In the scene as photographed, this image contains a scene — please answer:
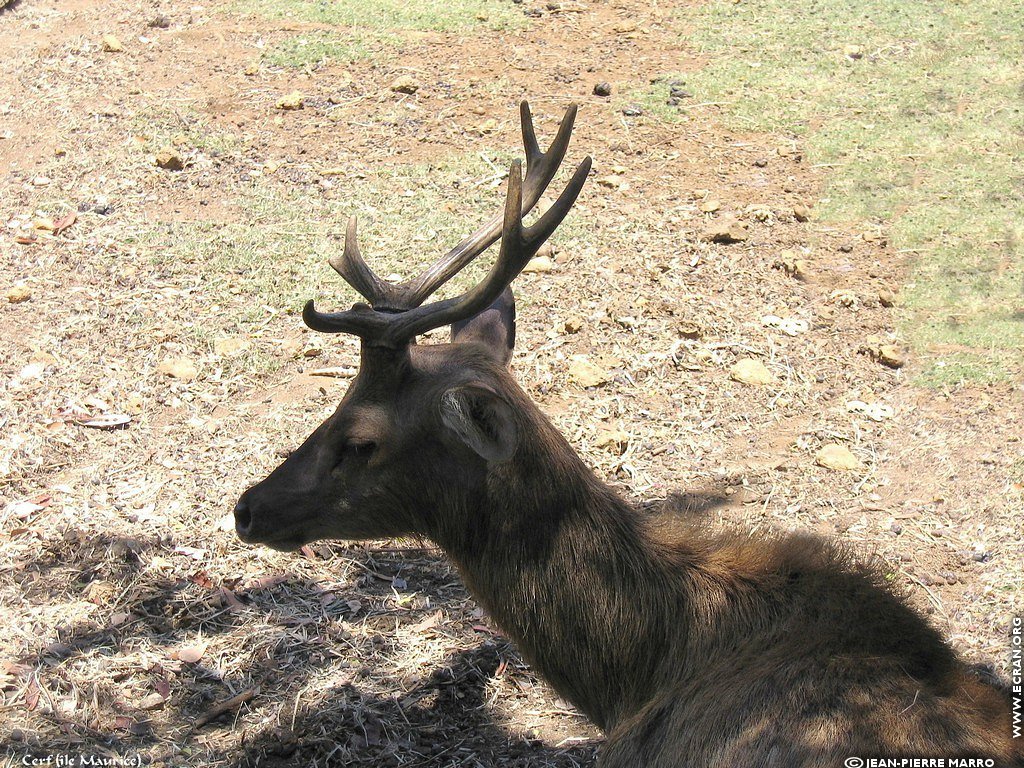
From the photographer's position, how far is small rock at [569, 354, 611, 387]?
232 inches

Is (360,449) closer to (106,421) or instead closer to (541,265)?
(106,421)

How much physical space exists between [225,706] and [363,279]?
177cm

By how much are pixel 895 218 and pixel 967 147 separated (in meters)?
1.26

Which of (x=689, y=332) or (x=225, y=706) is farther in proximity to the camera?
(x=689, y=332)

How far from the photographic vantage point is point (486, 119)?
8.38 meters

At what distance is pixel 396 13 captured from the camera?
9820 millimetres

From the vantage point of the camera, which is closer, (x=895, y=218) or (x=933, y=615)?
(x=933, y=615)

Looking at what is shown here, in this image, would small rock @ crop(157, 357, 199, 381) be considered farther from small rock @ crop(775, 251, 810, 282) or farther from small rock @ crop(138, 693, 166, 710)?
small rock @ crop(775, 251, 810, 282)

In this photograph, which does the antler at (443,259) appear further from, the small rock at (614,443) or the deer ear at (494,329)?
the small rock at (614,443)

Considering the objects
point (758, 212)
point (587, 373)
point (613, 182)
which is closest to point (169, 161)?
point (613, 182)

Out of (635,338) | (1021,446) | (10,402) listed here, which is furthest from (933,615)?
(10,402)

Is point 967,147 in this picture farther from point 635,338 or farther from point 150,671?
point 150,671

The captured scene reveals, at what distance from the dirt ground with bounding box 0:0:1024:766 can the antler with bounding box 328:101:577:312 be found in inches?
63.2

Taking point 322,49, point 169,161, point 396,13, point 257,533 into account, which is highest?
point 396,13
